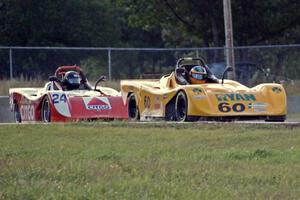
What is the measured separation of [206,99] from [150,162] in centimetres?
932

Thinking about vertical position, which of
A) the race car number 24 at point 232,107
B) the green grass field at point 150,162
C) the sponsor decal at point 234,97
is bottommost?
the green grass field at point 150,162

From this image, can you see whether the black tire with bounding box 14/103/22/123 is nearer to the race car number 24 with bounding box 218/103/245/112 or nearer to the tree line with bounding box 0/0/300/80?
the race car number 24 with bounding box 218/103/245/112

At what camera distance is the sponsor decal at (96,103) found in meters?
22.4

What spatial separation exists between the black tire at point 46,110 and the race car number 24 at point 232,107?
421cm

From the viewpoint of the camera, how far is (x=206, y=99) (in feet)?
70.3

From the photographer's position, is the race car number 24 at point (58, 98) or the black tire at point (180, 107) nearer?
the black tire at point (180, 107)

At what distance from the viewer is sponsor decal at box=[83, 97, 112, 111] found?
22.4 m

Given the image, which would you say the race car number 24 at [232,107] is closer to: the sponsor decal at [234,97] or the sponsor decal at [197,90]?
the sponsor decal at [234,97]

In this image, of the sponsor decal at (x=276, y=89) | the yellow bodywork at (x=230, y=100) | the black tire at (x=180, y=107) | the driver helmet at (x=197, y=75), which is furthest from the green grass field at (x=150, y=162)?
the driver helmet at (x=197, y=75)

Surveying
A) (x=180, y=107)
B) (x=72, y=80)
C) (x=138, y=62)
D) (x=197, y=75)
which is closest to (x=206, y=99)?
(x=180, y=107)

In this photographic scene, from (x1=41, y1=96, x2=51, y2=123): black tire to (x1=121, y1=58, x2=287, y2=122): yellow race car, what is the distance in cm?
260

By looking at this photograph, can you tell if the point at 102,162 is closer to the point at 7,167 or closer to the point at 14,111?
the point at 7,167

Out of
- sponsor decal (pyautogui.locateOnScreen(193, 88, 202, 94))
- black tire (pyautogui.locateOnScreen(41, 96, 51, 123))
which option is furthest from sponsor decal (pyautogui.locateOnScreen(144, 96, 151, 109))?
black tire (pyautogui.locateOnScreen(41, 96, 51, 123))

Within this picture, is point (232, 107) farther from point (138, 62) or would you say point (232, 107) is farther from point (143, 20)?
point (143, 20)
